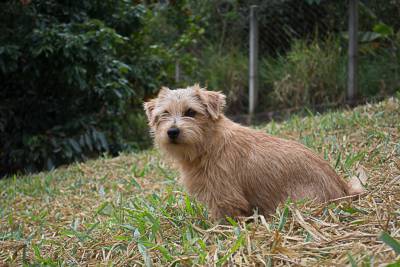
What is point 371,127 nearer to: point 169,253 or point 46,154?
point 169,253

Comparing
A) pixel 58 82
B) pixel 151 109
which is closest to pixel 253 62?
pixel 58 82

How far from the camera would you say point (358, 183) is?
3.78 metres

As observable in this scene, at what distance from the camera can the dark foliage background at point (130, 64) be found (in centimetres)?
807

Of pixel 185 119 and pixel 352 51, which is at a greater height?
pixel 352 51

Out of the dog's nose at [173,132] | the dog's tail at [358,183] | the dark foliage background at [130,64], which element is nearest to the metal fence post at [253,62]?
the dark foliage background at [130,64]

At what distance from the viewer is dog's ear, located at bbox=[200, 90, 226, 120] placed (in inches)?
157

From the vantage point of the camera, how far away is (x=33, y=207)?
545 centimetres

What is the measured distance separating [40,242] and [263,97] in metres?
7.40

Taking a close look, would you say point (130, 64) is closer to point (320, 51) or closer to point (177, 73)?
point (177, 73)

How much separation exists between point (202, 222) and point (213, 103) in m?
0.97

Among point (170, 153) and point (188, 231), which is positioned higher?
point (170, 153)

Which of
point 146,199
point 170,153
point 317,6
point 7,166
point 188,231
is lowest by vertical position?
point 7,166

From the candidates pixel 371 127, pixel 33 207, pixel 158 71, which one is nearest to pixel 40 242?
pixel 33 207

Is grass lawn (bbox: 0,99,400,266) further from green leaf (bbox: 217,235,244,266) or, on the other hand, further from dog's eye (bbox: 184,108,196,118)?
dog's eye (bbox: 184,108,196,118)
